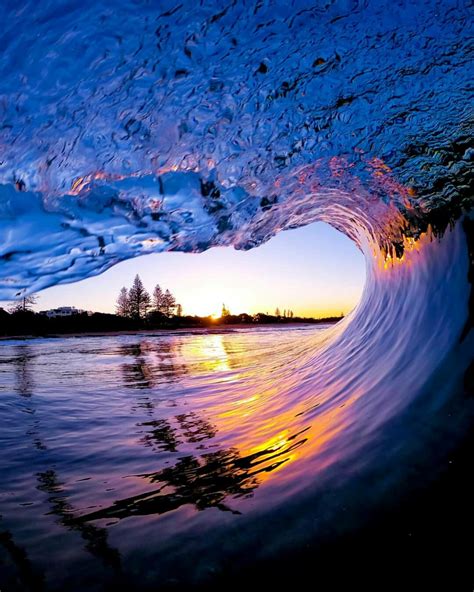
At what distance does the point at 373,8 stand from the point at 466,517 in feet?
7.95

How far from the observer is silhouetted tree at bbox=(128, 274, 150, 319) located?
56806 mm

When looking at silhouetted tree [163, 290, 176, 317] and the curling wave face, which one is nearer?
the curling wave face

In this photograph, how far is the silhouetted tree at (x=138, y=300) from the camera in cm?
5681

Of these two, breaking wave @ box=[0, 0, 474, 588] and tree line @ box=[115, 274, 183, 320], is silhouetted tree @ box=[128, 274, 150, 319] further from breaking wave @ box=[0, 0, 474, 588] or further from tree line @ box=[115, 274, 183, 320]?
breaking wave @ box=[0, 0, 474, 588]

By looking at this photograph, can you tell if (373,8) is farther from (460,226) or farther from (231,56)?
(460,226)

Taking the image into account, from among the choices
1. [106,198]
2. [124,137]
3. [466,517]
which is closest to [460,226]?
[466,517]

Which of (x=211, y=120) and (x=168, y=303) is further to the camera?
(x=168, y=303)

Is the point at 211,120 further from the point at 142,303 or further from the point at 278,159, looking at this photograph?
the point at 142,303

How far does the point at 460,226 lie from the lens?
8.30ft

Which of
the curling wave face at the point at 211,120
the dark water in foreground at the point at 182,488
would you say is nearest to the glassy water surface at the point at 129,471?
the dark water in foreground at the point at 182,488

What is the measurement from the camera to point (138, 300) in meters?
57.9


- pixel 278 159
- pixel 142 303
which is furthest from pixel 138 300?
pixel 278 159

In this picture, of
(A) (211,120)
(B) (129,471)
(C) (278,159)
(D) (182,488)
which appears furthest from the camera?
(C) (278,159)

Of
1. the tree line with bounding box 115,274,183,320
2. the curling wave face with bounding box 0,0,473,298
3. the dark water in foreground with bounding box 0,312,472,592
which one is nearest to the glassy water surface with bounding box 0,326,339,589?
the dark water in foreground with bounding box 0,312,472,592
